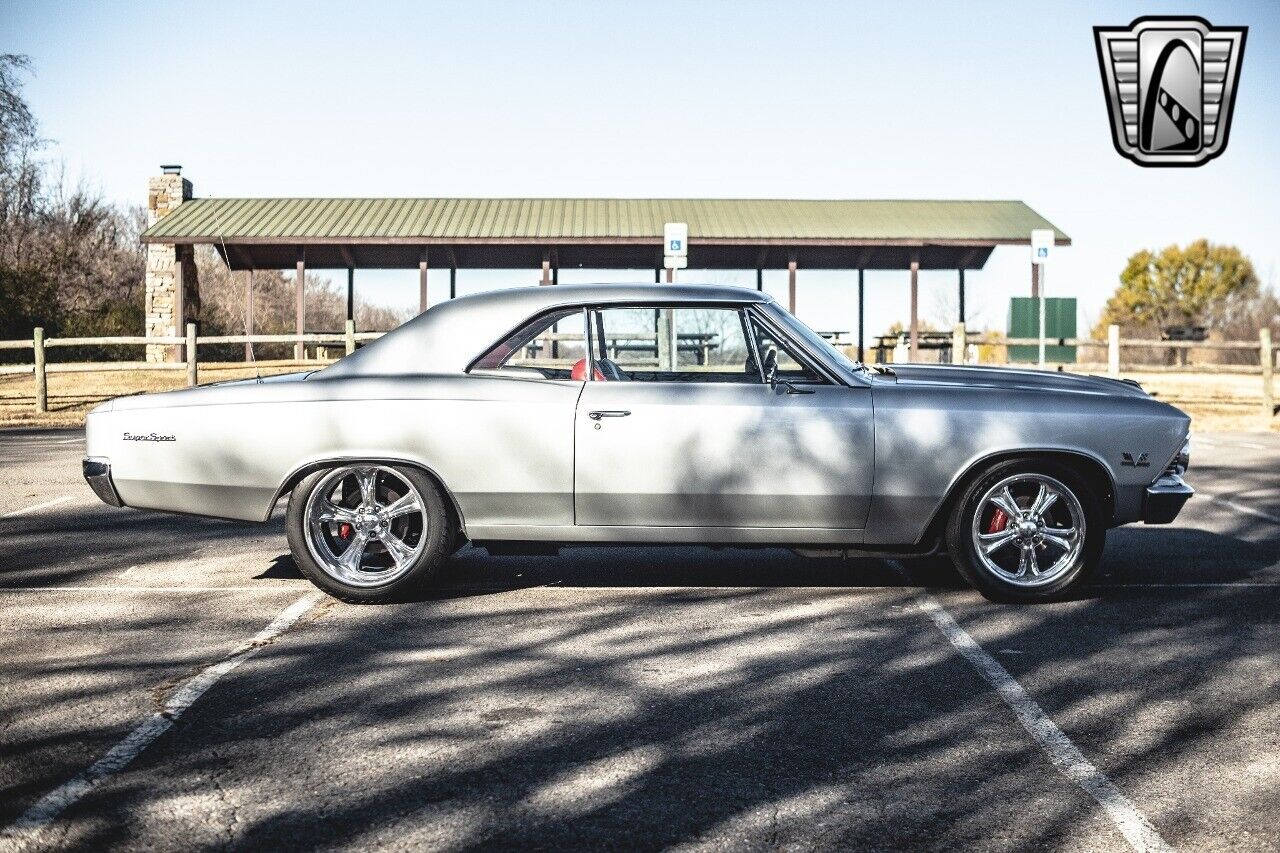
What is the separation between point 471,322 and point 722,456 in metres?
1.41

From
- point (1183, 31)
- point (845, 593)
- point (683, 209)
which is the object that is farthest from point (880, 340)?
point (845, 593)

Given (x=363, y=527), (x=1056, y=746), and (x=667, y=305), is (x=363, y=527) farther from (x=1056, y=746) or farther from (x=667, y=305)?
(x=1056, y=746)

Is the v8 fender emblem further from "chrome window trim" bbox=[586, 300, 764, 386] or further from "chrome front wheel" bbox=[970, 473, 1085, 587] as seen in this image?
"chrome window trim" bbox=[586, 300, 764, 386]

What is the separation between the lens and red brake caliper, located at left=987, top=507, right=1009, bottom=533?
20.4 feet

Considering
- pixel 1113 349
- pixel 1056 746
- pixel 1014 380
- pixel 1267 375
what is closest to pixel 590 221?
pixel 1113 349

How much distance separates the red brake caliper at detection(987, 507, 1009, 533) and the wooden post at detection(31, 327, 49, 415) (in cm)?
2038

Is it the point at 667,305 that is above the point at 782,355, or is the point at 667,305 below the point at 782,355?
above

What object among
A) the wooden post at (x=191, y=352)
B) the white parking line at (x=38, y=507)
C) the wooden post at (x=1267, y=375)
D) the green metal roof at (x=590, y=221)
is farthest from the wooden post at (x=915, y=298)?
the white parking line at (x=38, y=507)

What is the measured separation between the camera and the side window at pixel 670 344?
246 inches

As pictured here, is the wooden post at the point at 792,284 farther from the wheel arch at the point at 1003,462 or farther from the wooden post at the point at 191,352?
the wheel arch at the point at 1003,462

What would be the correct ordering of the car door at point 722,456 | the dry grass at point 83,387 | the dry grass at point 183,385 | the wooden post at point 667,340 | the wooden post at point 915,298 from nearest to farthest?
the car door at point 722,456 → the wooden post at point 667,340 → the dry grass at point 183,385 → the dry grass at point 83,387 → the wooden post at point 915,298

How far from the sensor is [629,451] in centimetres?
596

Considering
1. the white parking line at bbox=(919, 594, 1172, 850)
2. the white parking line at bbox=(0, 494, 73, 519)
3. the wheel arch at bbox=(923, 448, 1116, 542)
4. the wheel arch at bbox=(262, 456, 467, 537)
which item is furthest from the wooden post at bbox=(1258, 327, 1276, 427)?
the wheel arch at bbox=(262, 456, 467, 537)

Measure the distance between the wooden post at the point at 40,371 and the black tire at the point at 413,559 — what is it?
61.1ft
